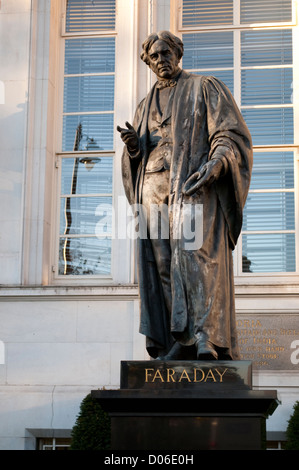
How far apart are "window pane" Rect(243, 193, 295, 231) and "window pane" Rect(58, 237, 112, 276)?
2006mm

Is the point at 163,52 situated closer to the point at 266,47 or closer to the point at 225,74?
the point at 225,74

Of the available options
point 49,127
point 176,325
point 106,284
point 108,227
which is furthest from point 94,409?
point 176,325

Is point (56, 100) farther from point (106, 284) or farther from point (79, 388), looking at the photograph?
point (79, 388)

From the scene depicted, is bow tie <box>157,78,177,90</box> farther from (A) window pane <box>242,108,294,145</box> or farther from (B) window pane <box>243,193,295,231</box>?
(A) window pane <box>242,108,294,145</box>

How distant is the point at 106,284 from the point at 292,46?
14.5 feet

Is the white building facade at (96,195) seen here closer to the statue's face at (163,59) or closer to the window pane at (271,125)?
the window pane at (271,125)

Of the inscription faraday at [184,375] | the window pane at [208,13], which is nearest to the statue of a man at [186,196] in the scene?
the inscription faraday at [184,375]

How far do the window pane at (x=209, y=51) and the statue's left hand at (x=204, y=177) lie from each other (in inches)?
301

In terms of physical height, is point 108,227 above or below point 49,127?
below

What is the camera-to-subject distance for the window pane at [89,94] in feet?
47.3

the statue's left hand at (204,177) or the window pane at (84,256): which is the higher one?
the window pane at (84,256)

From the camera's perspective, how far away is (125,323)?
42.7 ft

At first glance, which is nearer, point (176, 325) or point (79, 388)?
point (176, 325)

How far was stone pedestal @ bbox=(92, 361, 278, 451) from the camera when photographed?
639 cm
